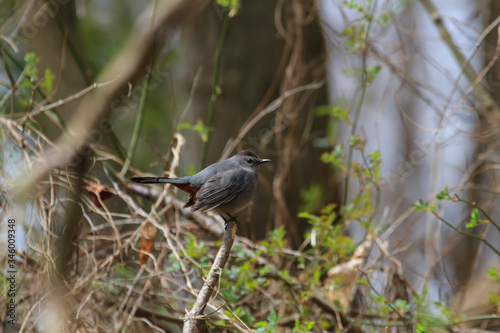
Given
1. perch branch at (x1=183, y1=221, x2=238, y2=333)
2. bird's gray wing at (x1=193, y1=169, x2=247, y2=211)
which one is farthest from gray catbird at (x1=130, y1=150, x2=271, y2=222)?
perch branch at (x1=183, y1=221, x2=238, y2=333)

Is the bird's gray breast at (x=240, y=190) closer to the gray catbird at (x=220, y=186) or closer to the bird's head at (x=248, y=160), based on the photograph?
the gray catbird at (x=220, y=186)

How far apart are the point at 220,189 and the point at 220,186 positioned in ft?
0.07

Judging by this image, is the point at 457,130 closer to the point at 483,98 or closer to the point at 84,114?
the point at 483,98

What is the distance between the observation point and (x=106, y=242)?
4.00 m

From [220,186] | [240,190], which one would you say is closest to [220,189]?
[220,186]

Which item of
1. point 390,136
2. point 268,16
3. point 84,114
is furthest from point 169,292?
point 390,136

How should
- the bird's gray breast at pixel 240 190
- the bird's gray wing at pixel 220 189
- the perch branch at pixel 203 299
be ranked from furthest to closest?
the bird's gray breast at pixel 240 190, the bird's gray wing at pixel 220 189, the perch branch at pixel 203 299

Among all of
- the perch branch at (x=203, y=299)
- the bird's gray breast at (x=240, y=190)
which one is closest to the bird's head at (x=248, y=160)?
the bird's gray breast at (x=240, y=190)

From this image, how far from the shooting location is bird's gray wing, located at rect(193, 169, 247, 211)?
11.2 ft

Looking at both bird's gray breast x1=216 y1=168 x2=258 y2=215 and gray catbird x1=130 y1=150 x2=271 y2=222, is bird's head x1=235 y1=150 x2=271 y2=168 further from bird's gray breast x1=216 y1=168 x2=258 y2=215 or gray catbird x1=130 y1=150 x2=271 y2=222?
bird's gray breast x1=216 y1=168 x2=258 y2=215

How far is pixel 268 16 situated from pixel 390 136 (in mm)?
6087

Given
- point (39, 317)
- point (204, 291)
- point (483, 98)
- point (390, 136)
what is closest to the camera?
point (204, 291)

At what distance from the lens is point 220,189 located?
3523 millimetres

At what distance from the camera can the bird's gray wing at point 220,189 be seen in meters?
3.41
